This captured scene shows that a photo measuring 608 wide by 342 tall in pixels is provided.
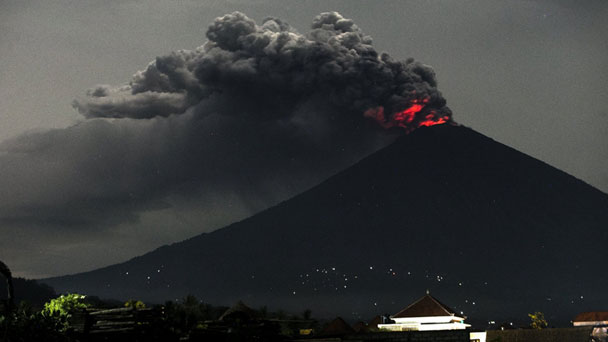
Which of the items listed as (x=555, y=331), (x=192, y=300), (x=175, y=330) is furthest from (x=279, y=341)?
(x=555, y=331)

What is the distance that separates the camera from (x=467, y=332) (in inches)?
969

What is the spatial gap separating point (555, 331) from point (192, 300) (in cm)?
2316

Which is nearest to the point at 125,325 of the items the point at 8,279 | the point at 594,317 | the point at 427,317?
the point at 8,279

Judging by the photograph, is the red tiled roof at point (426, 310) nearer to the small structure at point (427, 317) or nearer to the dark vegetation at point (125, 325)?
the small structure at point (427, 317)

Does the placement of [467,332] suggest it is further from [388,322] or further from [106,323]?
[388,322]

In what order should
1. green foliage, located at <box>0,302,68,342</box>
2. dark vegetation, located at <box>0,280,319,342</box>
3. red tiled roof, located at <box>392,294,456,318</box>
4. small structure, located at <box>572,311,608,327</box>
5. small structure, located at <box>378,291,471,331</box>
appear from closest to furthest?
green foliage, located at <box>0,302,68,342</box> → dark vegetation, located at <box>0,280,319,342</box> → small structure, located at <box>378,291,471,331</box> → red tiled roof, located at <box>392,294,456,318</box> → small structure, located at <box>572,311,608,327</box>

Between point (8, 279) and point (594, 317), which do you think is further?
point (594, 317)

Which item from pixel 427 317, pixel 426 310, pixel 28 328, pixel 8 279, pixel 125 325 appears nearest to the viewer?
pixel 8 279

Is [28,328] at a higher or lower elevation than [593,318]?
lower

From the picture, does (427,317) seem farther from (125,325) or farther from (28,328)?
(28,328)

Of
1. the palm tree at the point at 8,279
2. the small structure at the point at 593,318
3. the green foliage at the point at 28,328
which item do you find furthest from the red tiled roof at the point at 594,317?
the palm tree at the point at 8,279

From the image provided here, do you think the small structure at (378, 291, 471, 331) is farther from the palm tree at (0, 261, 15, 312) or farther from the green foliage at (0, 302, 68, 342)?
the palm tree at (0, 261, 15, 312)

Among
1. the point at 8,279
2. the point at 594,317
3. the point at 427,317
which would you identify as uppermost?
the point at 594,317

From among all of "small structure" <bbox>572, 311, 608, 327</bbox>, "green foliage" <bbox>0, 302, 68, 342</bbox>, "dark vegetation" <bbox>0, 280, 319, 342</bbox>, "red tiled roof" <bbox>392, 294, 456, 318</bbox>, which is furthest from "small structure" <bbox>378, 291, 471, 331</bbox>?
"green foliage" <bbox>0, 302, 68, 342</bbox>
